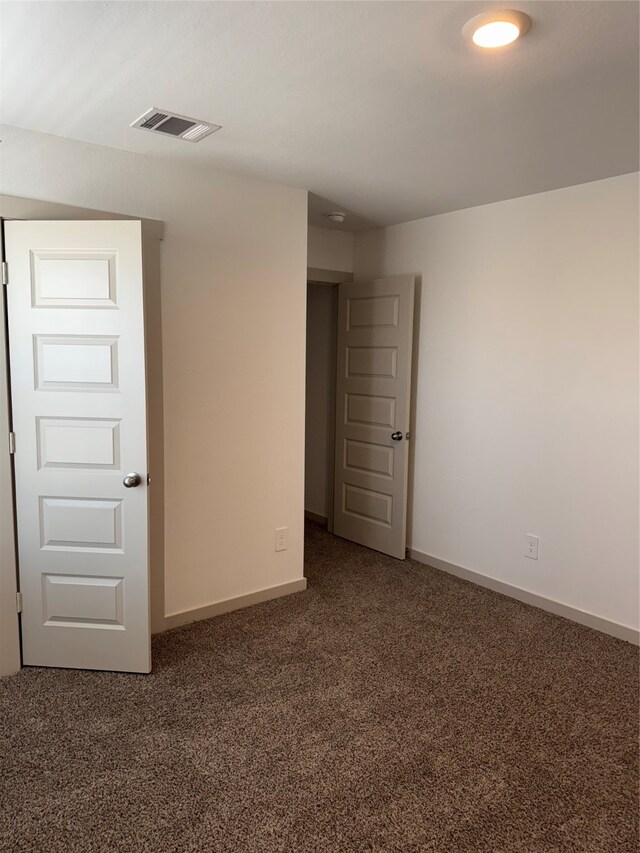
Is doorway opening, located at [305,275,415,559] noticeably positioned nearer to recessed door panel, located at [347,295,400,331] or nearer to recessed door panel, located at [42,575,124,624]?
recessed door panel, located at [347,295,400,331]

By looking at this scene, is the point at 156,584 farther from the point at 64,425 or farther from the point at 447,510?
the point at 447,510

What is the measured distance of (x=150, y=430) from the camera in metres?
3.20

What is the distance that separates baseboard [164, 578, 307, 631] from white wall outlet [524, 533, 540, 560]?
145 centimetres

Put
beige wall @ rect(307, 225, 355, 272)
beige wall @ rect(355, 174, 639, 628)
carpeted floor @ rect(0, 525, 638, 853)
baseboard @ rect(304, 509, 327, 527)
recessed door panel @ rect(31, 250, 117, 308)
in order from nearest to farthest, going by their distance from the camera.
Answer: carpeted floor @ rect(0, 525, 638, 853) < recessed door panel @ rect(31, 250, 117, 308) < beige wall @ rect(355, 174, 639, 628) < beige wall @ rect(307, 225, 355, 272) < baseboard @ rect(304, 509, 327, 527)

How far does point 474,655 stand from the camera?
3.15m

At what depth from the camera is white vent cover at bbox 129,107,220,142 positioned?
249 centimetres

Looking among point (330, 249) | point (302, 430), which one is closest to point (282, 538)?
point (302, 430)

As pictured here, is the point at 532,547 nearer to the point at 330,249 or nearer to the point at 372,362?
the point at 372,362

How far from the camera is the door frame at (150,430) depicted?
9.07 feet

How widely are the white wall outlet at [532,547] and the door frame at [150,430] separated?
226cm

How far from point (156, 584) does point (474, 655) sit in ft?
5.76

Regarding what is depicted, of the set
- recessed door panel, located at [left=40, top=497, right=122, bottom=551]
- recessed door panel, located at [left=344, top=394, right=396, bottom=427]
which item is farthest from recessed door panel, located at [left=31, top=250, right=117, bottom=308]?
recessed door panel, located at [left=344, top=394, right=396, bottom=427]

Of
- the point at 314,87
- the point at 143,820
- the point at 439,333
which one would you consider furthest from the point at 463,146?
the point at 143,820

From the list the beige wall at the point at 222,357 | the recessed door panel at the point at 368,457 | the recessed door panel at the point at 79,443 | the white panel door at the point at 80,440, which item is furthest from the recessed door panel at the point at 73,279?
the recessed door panel at the point at 368,457
